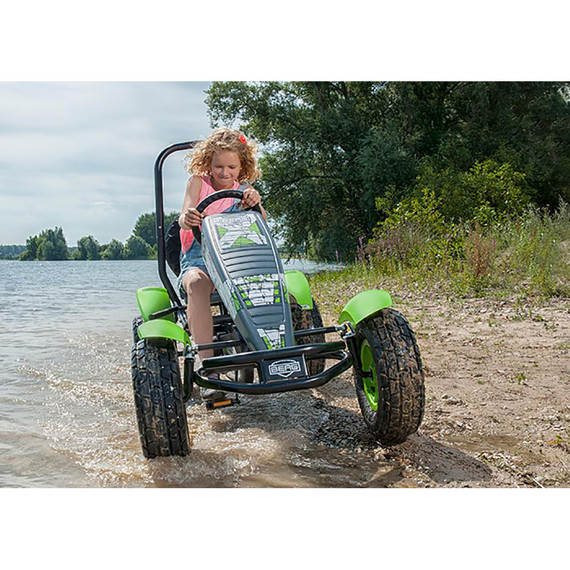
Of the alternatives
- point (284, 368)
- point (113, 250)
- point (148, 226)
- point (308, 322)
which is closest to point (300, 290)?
point (308, 322)

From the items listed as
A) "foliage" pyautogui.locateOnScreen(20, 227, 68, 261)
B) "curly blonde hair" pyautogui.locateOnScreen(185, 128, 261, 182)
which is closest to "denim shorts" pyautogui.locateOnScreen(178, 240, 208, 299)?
"curly blonde hair" pyautogui.locateOnScreen(185, 128, 261, 182)

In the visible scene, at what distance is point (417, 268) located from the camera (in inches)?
294

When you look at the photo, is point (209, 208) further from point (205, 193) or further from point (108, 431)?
point (108, 431)

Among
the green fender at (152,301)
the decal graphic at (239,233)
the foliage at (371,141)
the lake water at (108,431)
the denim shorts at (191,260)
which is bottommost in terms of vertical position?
the lake water at (108,431)

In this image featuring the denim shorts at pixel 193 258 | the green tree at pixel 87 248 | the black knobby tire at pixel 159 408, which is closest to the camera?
the black knobby tire at pixel 159 408

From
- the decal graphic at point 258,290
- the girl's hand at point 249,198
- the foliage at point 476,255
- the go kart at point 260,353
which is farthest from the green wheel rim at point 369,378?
the foliage at point 476,255

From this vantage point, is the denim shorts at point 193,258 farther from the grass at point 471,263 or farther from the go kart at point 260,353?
the grass at point 471,263

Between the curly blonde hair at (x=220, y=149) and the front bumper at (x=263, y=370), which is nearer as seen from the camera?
the front bumper at (x=263, y=370)

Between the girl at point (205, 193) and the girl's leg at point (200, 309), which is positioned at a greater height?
the girl at point (205, 193)

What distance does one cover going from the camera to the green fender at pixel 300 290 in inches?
128

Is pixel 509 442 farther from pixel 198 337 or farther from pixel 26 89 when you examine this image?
pixel 26 89

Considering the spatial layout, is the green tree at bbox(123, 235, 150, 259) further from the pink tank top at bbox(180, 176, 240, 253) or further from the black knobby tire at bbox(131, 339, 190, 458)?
the black knobby tire at bbox(131, 339, 190, 458)

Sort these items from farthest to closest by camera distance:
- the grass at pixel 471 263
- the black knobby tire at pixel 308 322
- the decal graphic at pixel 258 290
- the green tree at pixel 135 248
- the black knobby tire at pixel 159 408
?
the green tree at pixel 135 248 → the grass at pixel 471 263 → the black knobby tire at pixel 308 322 → the decal graphic at pixel 258 290 → the black knobby tire at pixel 159 408
